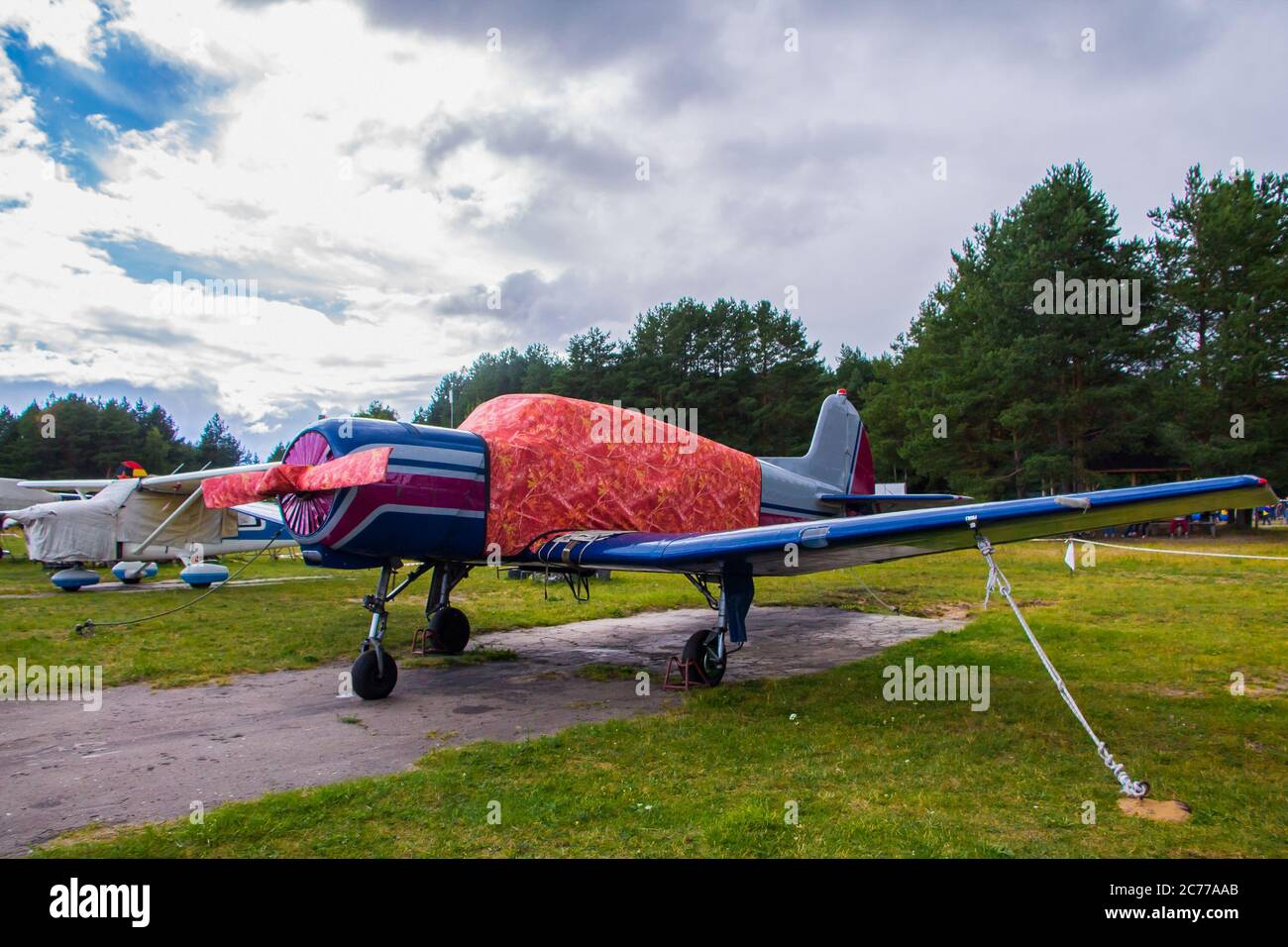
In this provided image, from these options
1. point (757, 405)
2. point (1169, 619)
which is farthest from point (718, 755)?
point (757, 405)

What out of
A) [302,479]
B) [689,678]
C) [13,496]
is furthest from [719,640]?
[13,496]

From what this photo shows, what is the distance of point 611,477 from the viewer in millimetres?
8508

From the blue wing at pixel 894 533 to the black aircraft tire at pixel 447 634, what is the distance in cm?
242

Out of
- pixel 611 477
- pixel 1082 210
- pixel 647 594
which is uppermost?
pixel 1082 210

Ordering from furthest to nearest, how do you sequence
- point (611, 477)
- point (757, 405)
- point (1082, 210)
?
point (757, 405)
point (1082, 210)
point (611, 477)

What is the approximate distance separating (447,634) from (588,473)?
3.10 meters

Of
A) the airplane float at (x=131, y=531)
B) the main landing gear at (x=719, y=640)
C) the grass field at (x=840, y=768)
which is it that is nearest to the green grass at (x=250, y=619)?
the grass field at (x=840, y=768)

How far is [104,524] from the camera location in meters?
17.5

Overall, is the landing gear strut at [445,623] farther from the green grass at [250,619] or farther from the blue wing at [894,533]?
the blue wing at [894,533]

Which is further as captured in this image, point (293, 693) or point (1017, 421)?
point (1017, 421)

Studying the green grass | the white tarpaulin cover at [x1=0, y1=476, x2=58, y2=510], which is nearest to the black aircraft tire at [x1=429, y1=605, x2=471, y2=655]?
the green grass

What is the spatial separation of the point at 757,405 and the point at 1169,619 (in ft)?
123

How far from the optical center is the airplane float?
1650 cm
